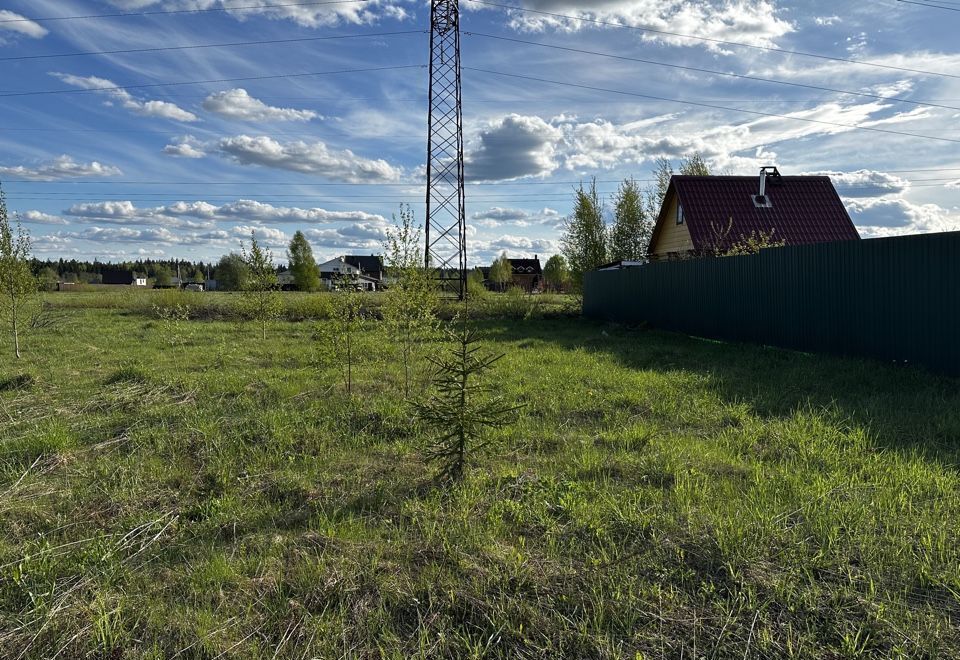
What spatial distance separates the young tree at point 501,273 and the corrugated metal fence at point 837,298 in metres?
37.2

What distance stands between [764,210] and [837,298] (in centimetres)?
1301

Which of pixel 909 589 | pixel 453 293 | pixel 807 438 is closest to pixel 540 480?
pixel 909 589

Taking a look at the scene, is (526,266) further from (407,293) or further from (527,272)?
(407,293)

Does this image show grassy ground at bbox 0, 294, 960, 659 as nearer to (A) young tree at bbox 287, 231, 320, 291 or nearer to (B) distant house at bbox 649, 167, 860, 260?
(B) distant house at bbox 649, 167, 860, 260

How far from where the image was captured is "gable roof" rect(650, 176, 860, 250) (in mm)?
19094

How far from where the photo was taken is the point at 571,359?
8961mm

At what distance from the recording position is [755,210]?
1972 cm

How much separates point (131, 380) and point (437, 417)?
237 inches

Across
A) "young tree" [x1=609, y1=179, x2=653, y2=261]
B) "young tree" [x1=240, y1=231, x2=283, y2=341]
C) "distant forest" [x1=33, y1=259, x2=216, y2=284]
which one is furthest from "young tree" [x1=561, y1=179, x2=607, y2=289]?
"distant forest" [x1=33, y1=259, x2=216, y2=284]

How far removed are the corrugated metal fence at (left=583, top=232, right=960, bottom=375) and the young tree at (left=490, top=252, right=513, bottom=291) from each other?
1464 inches

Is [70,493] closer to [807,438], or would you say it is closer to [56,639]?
[56,639]

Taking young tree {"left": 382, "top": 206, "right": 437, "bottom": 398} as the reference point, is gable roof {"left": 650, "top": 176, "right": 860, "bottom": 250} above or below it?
above

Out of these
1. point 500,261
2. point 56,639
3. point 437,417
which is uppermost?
point 500,261

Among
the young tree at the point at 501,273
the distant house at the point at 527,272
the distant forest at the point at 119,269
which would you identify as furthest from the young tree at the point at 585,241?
the distant forest at the point at 119,269
